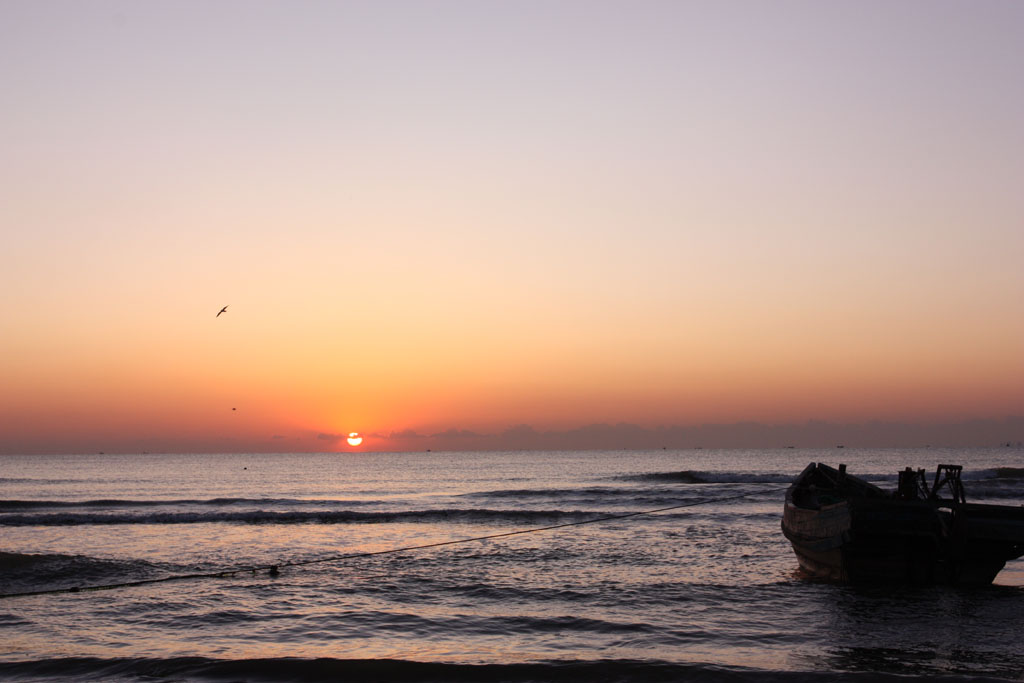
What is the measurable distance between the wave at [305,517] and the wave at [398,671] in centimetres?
2382

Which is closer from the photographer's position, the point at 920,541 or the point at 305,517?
the point at 920,541

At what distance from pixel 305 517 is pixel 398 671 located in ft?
93.0

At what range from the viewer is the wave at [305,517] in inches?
1415

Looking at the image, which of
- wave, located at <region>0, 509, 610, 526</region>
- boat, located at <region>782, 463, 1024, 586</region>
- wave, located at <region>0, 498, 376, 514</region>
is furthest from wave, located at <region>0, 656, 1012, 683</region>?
wave, located at <region>0, 498, 376, 514</region>

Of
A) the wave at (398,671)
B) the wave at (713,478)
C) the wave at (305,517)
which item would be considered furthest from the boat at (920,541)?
the wave at (713,478)

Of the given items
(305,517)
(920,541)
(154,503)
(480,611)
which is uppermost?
(920,541)

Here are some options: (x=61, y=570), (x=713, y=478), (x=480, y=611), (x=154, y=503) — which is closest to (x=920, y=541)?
(x=480, y=611)

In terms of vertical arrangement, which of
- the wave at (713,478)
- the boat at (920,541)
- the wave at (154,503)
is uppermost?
the boat at (920,541)

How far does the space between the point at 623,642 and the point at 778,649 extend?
256 centimetres

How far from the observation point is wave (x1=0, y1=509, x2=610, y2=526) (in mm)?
35938

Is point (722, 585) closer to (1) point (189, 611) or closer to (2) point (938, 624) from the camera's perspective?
(2) point (938, 624)

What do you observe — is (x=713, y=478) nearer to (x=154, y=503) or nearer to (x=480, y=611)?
(x=154, y=503)

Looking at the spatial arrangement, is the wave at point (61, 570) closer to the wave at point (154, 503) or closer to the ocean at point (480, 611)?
the ocean at point (480, 611)

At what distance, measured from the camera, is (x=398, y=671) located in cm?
1127
